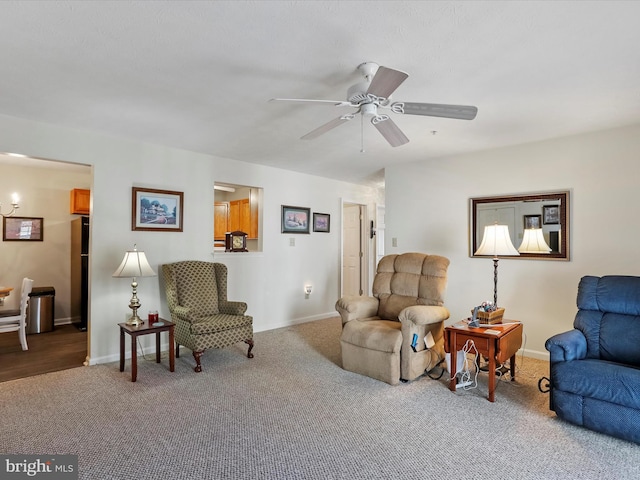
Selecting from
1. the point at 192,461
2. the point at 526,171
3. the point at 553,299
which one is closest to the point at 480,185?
the point at 526,171

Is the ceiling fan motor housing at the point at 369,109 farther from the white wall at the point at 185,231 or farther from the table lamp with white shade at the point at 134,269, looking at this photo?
the white wall at the point at 185,231

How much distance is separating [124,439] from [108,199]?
242cm

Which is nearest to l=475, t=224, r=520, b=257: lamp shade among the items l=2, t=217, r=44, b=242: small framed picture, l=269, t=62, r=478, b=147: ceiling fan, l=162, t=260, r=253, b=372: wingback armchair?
l=269, t=62, r=478, b=147: ceiling fan

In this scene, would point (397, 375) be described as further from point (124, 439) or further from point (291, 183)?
point (291, 183)

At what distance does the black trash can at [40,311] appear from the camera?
492 cm

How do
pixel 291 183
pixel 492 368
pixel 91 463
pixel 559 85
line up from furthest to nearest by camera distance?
pixel 291 183, pixel 492 368, pixel 559 85, pixel 91 463

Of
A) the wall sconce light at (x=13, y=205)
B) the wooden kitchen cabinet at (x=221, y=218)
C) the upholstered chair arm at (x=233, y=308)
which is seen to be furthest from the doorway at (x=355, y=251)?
the wall sconce light at (x=13, y=205)

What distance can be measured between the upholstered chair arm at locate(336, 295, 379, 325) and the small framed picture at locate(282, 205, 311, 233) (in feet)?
6.52

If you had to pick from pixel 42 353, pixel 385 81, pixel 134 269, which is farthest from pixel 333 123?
pixel 42 353

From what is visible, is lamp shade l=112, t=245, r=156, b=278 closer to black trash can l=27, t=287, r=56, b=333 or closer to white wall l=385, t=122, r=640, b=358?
black trash can l=27, t=287, r=56, b=333

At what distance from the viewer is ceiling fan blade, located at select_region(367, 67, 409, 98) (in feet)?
5.82

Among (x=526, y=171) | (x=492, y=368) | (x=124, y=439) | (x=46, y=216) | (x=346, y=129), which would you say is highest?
(x=346, y=129)

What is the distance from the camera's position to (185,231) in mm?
4270

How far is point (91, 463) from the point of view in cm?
198
